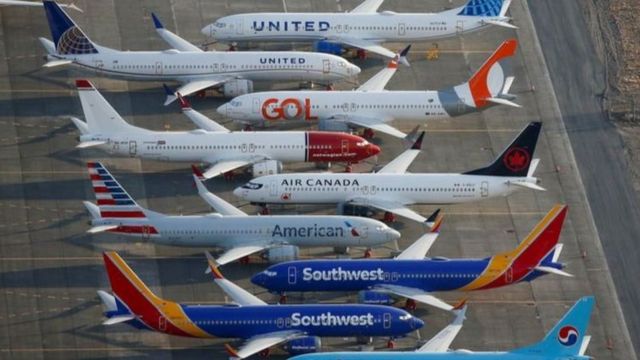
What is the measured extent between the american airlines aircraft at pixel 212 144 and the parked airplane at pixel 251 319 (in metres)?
22.1

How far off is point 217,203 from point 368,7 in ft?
116

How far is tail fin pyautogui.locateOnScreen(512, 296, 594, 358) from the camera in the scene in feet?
440

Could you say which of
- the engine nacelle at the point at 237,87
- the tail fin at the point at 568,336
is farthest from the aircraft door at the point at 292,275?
the engine nacelle at the point at 237,87

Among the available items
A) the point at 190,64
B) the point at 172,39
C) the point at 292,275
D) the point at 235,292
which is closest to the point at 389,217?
the point at 292,275

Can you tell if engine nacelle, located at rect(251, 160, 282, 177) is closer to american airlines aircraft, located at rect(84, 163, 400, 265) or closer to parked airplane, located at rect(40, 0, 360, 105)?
american airlines aircraft, located at rect(84, 163, 400, 265)

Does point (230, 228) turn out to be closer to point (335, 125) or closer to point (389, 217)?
point (389, 217)

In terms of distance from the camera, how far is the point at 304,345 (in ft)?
455

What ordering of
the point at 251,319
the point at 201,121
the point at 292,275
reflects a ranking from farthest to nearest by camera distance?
the point at 201,121
the point at 292,275
the point at 251,319

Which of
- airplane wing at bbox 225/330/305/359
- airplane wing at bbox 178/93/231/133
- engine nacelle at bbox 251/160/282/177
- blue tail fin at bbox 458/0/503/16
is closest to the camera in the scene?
airplane wing at bbox 225/330/305/359

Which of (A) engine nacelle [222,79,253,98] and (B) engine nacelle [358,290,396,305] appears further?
(A) engine nacelle [222,79,253,98]

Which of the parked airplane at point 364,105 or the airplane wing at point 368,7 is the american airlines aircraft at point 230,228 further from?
the airplane wing at point 368,7

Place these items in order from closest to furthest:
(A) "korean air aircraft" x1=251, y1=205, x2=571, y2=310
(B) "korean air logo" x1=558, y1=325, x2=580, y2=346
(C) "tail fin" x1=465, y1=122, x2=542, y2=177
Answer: (B) "korean air logo" x1=558, y1=325, x2=580, y2=346 → (A) "korean air aircraft" x1=251, y1=205, x2=571, y2=310 → (C) "tail fin" x1=465, y1=122, x2=542, y2=177

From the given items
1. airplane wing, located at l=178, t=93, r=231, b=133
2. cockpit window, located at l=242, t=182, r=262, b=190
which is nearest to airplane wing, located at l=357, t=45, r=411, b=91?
airplane wing, located at l=178, t=93, r=231, b=133

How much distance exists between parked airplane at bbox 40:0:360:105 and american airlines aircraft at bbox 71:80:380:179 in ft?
30.3
